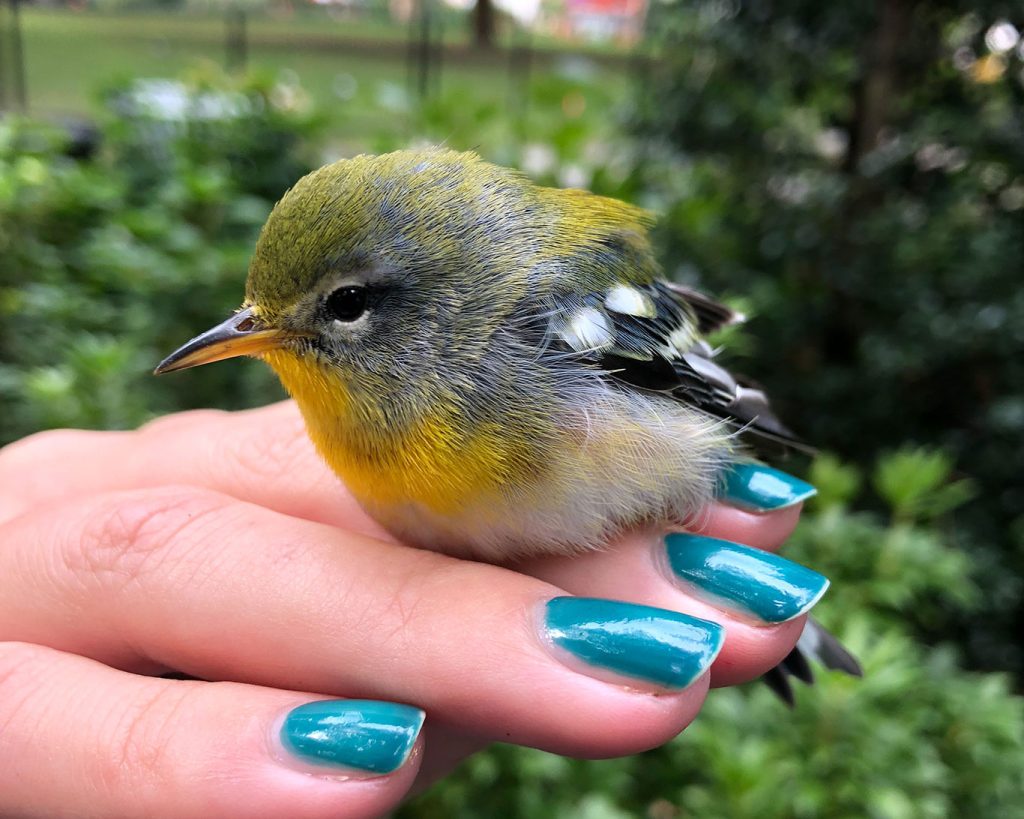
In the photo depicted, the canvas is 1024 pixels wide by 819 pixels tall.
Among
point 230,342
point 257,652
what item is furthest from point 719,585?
point 230,342

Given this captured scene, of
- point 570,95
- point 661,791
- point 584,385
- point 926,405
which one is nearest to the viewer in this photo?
point 584,385

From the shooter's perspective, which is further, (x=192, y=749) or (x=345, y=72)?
(x=345, y=72)

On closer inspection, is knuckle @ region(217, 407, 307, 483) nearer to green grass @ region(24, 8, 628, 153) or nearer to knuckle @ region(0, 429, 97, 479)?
knuckle @ region(0, 429, 97, 479)

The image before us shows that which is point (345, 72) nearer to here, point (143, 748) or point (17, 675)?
point (17, 675)

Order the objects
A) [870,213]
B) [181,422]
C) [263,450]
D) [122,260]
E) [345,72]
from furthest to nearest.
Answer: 1. [345,72]
2. [870,213]
3. [122,260]
4. [181,422]
5. [263,450]

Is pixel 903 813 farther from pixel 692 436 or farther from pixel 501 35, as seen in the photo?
pixel 501 35

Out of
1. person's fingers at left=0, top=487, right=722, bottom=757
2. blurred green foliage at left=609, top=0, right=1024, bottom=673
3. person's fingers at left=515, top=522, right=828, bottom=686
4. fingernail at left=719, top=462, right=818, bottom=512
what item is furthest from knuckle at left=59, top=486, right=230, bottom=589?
blurred green foliage at left=609, top=0, right=1024, bottom=673

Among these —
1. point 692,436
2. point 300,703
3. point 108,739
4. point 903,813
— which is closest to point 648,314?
point 692,436

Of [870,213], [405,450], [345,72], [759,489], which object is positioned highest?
[345,72]
